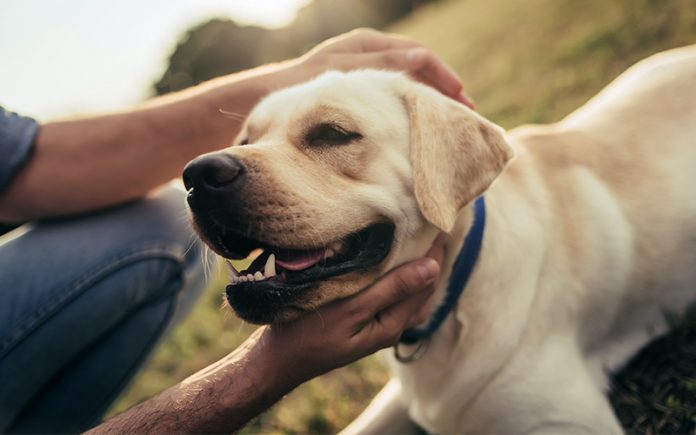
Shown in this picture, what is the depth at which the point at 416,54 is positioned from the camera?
294 centimetres

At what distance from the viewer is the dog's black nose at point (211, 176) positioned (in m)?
1.90

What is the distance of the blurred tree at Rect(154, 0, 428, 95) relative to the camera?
43438mm

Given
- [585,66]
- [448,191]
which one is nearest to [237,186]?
[448,191]

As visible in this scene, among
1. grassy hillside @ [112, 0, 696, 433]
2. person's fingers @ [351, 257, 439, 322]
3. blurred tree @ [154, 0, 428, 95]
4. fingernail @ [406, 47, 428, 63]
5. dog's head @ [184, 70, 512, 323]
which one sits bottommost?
blurred tree @ [154, 0, 428, 95]

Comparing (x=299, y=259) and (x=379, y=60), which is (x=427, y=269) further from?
(x=379, y=60)

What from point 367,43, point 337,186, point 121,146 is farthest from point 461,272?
point 121,146

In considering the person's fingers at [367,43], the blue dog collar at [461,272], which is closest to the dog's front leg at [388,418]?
the blue dog collar at [461,272]

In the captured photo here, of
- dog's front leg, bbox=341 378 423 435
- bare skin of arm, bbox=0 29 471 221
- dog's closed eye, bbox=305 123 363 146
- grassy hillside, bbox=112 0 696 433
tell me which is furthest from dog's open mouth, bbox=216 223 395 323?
grassy hillside, bbox=112 0 696 433

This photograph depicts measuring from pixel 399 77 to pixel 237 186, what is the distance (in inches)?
41.3

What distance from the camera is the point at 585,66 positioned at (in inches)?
291

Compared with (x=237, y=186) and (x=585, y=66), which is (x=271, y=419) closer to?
(x=237, y=186)

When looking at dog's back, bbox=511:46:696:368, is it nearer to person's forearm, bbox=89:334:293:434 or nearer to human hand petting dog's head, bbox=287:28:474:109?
human hand petting dog's head, bbox=287:28:474:109

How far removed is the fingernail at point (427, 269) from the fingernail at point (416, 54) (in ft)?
4.10

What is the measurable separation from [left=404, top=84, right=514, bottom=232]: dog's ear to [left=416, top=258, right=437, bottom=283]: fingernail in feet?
0.53
